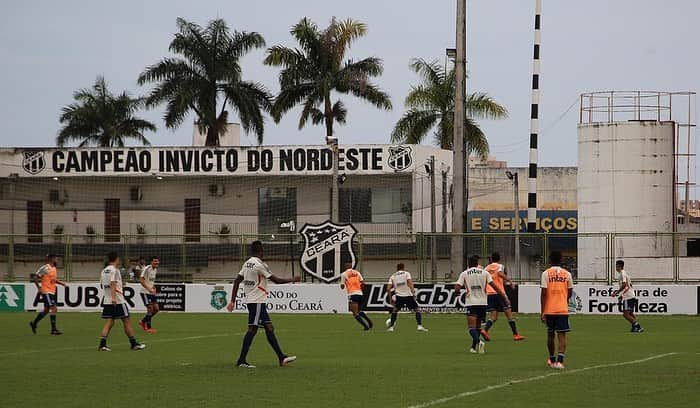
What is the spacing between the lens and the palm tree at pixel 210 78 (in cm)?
6312

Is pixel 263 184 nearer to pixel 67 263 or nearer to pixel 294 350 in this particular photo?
pixel 67 263

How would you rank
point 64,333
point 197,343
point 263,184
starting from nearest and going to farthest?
point 197,343 → point 64,333 → point 263,184

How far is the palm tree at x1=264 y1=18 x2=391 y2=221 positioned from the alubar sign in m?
5.46

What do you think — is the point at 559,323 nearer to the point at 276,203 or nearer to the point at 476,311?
the point at 476,311

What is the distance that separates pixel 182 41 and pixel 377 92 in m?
11.0

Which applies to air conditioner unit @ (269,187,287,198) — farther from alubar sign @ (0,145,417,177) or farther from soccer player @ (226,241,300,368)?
soccer player @ (226,241,300,368)

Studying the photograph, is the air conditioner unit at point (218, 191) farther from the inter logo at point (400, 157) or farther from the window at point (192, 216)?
the inter logo at point (400, 157)

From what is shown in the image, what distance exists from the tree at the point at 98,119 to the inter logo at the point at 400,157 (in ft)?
80.1

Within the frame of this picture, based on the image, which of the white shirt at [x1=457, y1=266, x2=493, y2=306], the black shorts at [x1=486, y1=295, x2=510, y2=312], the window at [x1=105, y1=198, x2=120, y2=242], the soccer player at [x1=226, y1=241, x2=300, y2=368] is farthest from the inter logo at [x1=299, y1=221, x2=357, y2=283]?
the soccer player at [x1=226, y1=241, x2=300, y2=368]

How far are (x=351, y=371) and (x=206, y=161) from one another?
39.6m

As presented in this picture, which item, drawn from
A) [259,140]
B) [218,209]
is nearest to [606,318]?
[218,209]

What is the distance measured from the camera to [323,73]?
200 ft

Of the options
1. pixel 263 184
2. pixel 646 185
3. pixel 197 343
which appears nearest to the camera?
pixel 197 343

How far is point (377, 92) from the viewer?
6184cm
